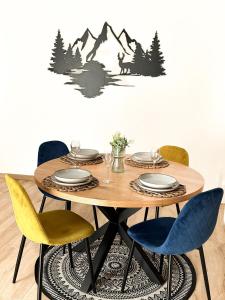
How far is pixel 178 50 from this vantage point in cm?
390

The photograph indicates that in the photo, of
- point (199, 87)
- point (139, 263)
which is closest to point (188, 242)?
point (139, 263)

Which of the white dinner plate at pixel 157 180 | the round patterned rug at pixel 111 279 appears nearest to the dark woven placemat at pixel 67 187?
the white dinner plate at pixel 157 180

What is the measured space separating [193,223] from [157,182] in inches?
14.3

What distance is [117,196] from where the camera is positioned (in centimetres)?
206

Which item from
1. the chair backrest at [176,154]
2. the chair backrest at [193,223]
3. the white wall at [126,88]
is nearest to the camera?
the chair backrest at [193,223]

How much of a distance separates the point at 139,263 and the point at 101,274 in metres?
0.28

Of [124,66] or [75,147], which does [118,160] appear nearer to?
[75,147]

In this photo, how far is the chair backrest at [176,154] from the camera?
3.20 m

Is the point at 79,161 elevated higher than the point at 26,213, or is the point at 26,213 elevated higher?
the point at 79,161

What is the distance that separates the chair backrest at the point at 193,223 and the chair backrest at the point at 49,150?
1.54 m

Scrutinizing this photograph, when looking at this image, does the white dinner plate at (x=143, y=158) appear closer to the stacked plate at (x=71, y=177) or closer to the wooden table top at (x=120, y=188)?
the wooden table top at (x=120, y=188)

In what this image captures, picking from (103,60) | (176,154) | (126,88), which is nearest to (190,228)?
(176,154)

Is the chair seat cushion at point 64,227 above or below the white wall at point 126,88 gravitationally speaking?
below

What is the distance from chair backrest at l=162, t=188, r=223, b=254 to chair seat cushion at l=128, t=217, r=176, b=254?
0.11 m
